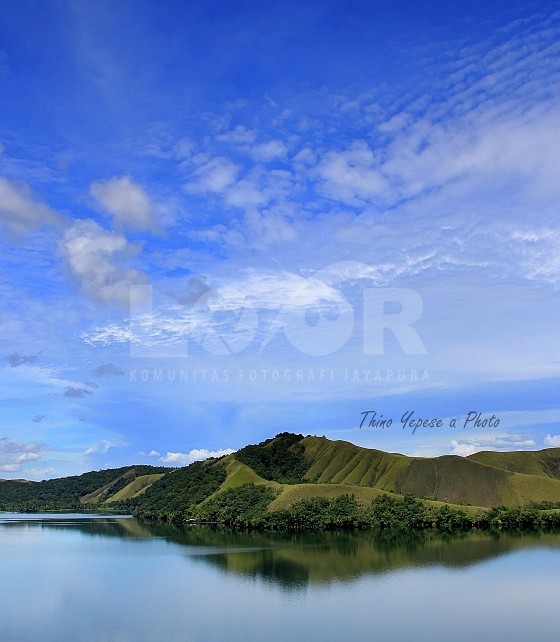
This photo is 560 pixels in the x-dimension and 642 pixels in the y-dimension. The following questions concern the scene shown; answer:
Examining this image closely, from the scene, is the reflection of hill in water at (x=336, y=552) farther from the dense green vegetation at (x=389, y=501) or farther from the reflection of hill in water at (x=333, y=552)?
the dense green vegetation at (x=389, y=501)

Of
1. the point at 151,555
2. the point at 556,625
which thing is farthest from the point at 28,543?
the point at 556,625

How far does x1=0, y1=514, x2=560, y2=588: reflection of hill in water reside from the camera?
64312 millimetres

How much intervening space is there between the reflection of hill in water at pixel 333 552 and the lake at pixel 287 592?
227 mm

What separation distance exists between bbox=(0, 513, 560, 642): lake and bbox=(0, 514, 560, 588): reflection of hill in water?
0.23 metres

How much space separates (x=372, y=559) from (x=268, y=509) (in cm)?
7292

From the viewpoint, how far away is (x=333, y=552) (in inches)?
3214

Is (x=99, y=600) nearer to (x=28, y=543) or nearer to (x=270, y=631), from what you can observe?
(x=270, y=631)

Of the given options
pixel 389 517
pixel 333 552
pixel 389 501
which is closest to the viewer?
pixel 333 552

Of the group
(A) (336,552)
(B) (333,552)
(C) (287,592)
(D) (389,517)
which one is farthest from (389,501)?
(C) (287,592)

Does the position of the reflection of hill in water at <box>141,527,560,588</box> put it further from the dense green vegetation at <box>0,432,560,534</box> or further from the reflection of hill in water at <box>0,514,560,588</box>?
the dense green vegetation at <box>0,432,560,534</box>

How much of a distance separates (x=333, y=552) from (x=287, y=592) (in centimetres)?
3075

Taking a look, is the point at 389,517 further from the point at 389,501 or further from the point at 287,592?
the point at 287,592

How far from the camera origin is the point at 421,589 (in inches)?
2106

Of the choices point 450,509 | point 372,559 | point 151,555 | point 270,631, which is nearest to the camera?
point 270,631
